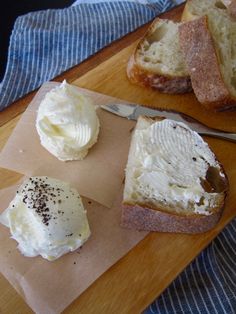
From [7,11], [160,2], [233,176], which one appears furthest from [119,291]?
[7,11]

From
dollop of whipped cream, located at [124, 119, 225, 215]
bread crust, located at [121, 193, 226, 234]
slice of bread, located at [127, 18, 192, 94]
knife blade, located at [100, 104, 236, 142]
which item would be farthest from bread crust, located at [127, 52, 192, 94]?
bread crust, located at [121, 193, 226, 234]

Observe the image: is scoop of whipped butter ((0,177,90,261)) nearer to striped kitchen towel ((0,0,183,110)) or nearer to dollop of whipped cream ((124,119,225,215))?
dollop of whipped cream ((124,119,225,215))

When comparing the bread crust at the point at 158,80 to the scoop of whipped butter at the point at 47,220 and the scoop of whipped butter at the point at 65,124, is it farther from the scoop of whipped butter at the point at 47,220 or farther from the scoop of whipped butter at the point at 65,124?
the scoop of whipped butter at the point at 47,220

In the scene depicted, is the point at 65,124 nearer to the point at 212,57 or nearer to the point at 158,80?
the point at 158,80

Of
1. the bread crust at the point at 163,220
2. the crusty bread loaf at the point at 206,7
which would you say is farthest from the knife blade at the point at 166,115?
the crusty bread loaf at the point at 206,7

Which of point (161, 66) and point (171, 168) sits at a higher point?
point (161, 66)

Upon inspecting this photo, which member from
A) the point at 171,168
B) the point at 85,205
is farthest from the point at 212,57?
the point at 85,205
